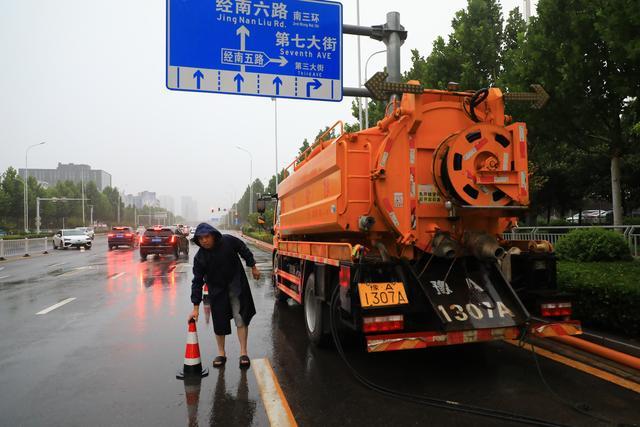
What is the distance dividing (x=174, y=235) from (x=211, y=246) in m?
18.7

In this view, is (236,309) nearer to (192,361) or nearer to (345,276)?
(192,361)

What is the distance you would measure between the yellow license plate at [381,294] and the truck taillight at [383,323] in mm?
123

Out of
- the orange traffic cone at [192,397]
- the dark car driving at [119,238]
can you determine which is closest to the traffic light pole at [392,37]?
the orange traffic cone at [192,397]

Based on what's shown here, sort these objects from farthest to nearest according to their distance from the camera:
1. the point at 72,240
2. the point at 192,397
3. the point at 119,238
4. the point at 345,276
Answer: the point at 72,240
the point at 119,238
the point at 345,276
the point at 192,397

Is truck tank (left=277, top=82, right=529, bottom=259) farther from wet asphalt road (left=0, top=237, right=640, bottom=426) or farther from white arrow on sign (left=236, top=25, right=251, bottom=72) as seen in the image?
white arrow on sign (left=236, top=25, right=251, bottom=72)

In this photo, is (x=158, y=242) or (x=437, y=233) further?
(x=158, y=242)

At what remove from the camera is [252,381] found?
4.69 meters

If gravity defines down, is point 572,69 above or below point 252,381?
above

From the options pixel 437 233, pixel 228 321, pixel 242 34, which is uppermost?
pixel 242 34

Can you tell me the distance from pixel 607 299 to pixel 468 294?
2.26 meters

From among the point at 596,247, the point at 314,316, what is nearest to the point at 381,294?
the point at 314,316

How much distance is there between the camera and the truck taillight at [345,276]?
14.9 ft

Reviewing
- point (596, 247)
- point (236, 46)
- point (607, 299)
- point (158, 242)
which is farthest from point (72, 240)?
point (607, 299)

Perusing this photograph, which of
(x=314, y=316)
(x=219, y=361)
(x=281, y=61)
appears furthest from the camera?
(x=281, y=61)
